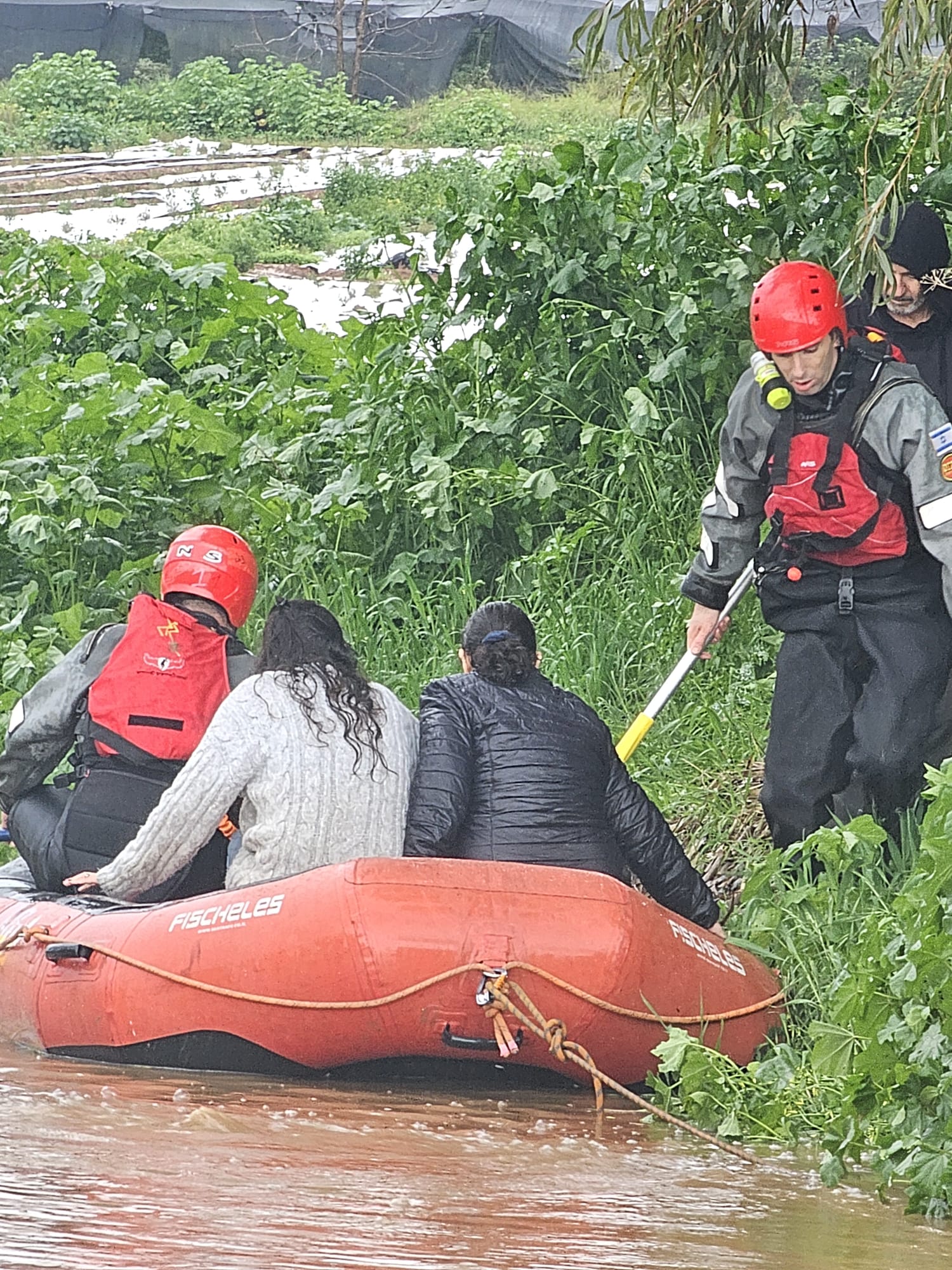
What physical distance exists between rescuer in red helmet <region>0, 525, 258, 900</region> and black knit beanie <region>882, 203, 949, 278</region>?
7.15 feet

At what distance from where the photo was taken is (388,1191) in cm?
381

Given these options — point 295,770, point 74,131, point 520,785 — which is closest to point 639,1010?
point 520,785

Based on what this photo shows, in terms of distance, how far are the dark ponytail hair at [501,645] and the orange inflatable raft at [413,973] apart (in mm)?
709

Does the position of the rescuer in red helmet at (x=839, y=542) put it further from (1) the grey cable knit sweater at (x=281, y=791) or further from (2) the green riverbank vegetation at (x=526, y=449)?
(1) the grey cable knit sweater at (x=281, y=791)

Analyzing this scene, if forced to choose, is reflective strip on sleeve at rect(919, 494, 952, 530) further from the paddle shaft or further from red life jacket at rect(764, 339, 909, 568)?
the paddle shaft

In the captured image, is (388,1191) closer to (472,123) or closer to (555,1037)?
(555,1037)

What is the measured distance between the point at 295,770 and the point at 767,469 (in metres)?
1.59

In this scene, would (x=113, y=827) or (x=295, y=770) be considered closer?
(x=295, y=770)

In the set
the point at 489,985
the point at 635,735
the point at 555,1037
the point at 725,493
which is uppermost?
the point at 725,493

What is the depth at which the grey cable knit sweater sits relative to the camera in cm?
554

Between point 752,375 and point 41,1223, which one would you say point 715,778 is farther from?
point 41,1223

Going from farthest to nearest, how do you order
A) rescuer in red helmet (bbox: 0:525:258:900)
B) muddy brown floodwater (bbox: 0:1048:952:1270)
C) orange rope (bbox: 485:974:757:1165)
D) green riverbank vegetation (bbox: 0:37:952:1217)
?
green riverbank vegetation (bbox: 0:37:952:1217), rescuer in red helmet (bbox: 0:525:258:900), orange rope (bbox: 485:974:757:1165), muddy brown floodwater (bbox: 0:1048:952:1270)

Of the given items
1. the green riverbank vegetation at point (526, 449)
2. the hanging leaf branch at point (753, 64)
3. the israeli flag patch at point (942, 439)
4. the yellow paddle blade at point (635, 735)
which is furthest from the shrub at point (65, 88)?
the israeli flag patch at point (942, 439)

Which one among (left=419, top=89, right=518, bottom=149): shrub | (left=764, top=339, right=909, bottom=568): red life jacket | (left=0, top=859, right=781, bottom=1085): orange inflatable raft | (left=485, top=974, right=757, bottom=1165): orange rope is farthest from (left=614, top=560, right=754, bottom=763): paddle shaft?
(left=419, top=89, right=518, bottom=149): shrub
